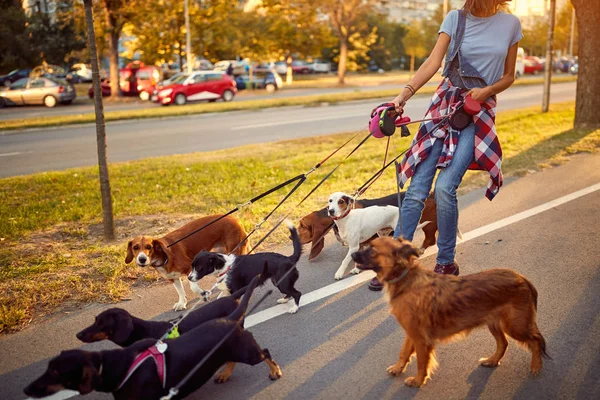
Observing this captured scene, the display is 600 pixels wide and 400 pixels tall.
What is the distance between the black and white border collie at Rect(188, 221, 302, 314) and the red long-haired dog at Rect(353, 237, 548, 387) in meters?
1.13

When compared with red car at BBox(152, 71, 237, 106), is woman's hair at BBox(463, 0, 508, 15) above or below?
above

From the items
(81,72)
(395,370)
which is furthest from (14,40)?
(395,370)

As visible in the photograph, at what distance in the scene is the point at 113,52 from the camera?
2939cm

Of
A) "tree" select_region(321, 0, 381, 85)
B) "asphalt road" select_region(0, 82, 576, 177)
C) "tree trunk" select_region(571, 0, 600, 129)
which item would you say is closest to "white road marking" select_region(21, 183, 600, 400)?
"tree trunk" select_region(571, 0, 600, 129)

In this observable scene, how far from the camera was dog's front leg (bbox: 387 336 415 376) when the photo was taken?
370 cm

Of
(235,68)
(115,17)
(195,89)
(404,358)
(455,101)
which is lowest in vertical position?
(404,358)

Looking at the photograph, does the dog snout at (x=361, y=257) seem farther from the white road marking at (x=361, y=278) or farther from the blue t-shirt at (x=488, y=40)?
the blue t-shirt at (x=488, y=40)

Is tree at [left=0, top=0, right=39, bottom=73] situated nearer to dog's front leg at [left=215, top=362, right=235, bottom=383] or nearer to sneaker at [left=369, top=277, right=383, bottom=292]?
sneaker at [left=369, top=277, right=383, bottom=292]

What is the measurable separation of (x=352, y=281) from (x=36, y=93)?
27.2 meters

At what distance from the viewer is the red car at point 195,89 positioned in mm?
26844

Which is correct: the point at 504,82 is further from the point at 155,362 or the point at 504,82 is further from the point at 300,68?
the point at 300,68

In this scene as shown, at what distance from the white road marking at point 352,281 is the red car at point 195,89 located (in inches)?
866

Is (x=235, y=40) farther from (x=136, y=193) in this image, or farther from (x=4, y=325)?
(x=4, y=325)

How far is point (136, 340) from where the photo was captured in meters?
3.62
